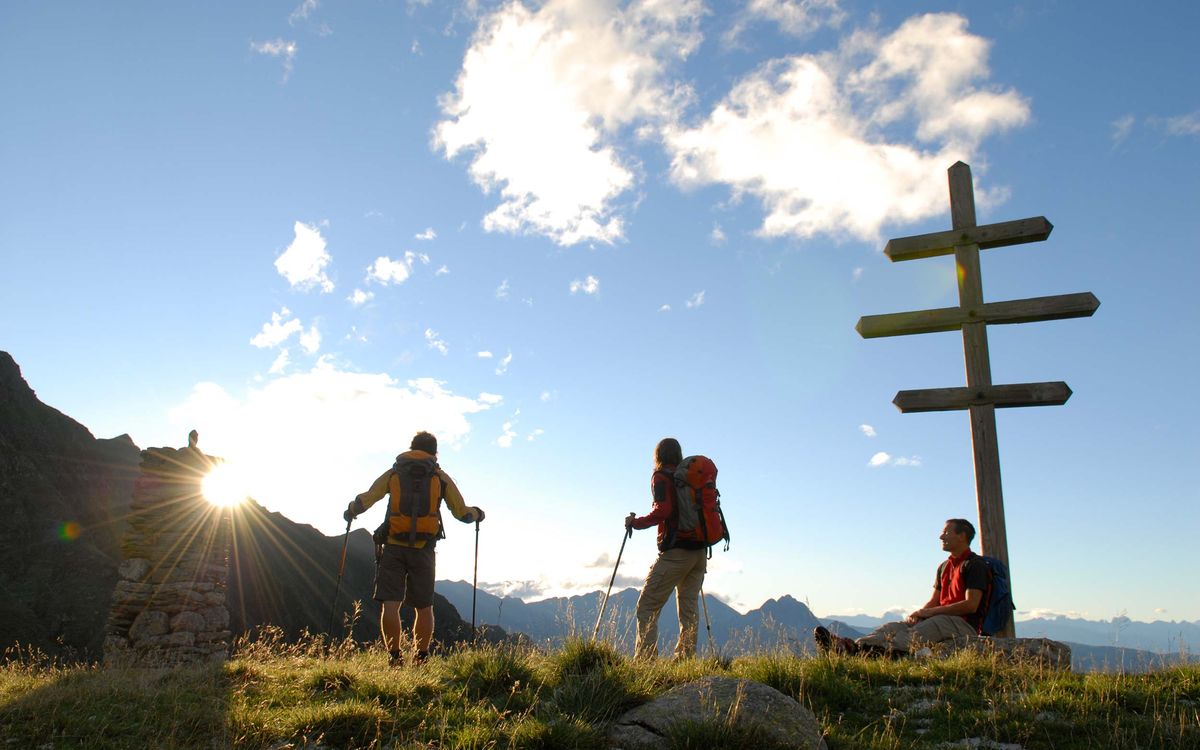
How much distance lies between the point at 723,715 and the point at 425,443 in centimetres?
461

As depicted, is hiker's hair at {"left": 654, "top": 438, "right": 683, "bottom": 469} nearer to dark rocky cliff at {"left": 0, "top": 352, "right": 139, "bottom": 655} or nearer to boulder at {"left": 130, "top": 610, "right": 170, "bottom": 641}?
boulder at {"left": 130, "top": 610, "right": 170, "bottom": 641}

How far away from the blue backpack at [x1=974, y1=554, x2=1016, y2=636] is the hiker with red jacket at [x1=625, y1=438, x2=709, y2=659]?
2.63 m

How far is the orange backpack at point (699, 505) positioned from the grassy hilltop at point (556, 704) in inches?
59.0

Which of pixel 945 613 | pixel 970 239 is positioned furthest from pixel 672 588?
pixel 970 239

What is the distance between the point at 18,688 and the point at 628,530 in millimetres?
5452

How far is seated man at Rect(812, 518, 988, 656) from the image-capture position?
268 inches

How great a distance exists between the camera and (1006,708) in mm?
4793

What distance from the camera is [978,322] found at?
847 cm

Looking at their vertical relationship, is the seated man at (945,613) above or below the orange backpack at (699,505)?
below

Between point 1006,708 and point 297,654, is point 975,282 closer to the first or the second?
point 1006,708

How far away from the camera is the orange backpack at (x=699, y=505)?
7.66m

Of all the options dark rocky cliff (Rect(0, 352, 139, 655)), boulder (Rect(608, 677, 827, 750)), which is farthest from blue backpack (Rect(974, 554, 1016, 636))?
dark rocky cliff (Rect(0, 352, 139, 655))

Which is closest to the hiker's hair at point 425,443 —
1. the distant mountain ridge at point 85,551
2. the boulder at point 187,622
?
the boulder at point 187,622

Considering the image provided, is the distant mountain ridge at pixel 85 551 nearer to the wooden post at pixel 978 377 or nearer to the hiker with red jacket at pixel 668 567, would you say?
the hiker with red jacket at pixel 668 567
